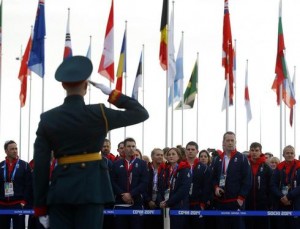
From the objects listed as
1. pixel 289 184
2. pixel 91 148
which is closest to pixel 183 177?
pixel 289 184

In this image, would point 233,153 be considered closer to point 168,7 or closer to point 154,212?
point 154,212

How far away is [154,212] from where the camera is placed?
15.7m

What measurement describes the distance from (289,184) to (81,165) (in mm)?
9325

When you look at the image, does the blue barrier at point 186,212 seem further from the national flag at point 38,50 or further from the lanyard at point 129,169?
the national flag at point 38,50

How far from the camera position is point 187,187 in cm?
1536

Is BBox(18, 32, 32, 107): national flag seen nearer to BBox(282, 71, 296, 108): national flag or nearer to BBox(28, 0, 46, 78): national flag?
BBox(28, 0, 46, 78): national flag

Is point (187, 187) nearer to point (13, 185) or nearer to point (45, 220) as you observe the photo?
point (13, 185)

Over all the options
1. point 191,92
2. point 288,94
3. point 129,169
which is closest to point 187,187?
point 129,169

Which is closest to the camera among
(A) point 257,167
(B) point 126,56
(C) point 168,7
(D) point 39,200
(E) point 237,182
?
(D) point 39,200

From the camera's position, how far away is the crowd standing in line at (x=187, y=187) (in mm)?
15492

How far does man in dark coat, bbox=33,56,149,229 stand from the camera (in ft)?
24.0

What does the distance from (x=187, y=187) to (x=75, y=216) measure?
26.6 feet

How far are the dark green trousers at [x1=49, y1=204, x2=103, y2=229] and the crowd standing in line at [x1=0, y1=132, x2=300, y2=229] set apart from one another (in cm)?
805

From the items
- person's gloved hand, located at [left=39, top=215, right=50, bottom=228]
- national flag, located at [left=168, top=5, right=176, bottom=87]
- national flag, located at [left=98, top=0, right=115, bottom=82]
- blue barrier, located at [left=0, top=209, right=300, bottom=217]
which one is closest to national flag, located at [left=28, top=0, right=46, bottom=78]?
national flag, located at [left=98, top=0, right=115, bottom=82]
